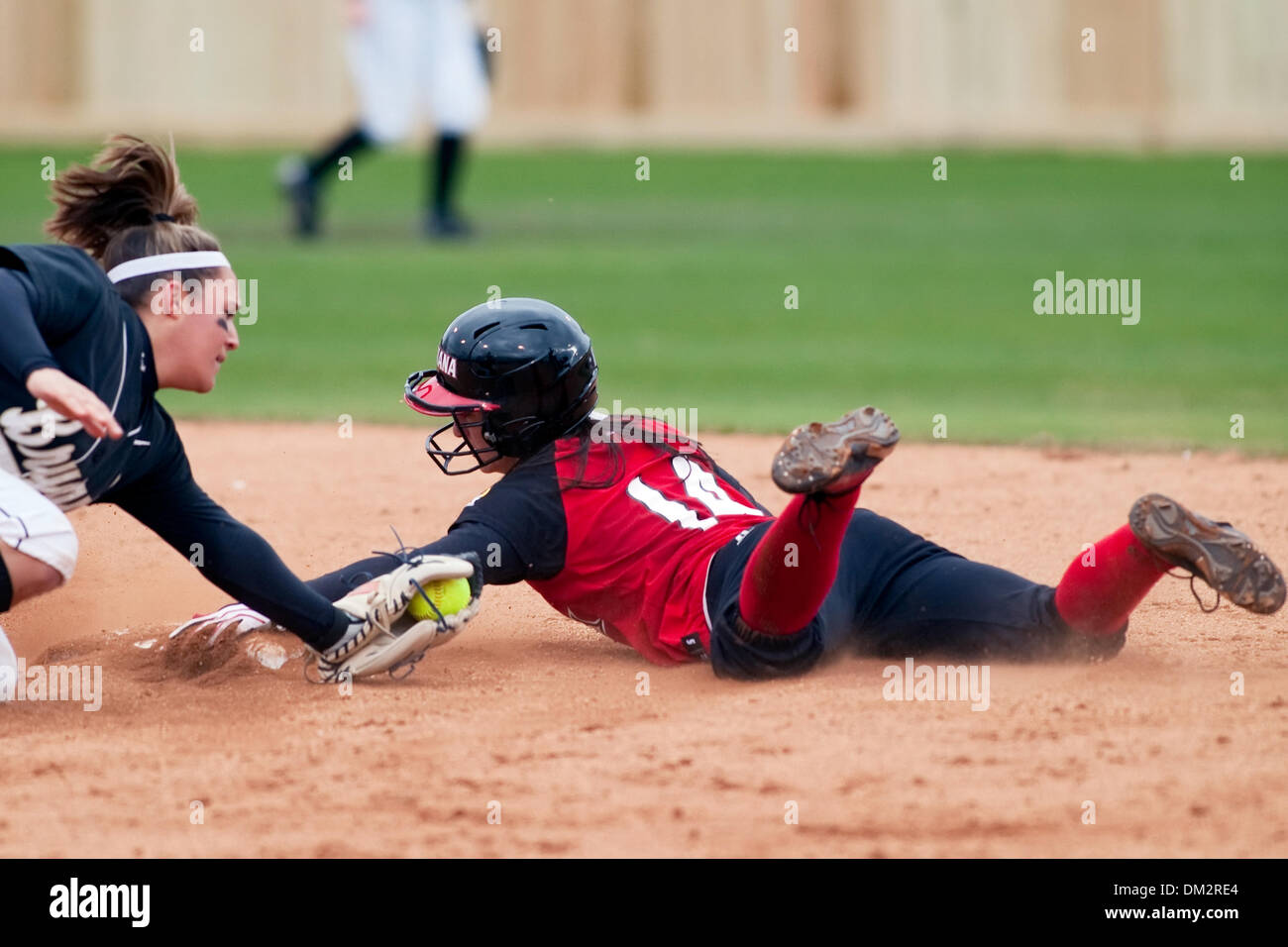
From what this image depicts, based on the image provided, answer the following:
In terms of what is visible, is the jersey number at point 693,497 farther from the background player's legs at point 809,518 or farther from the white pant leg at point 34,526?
the white pant leg at point 34,526

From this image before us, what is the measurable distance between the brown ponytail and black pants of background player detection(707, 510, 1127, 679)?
1.49 m

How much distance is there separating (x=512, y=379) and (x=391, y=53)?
10801 mm

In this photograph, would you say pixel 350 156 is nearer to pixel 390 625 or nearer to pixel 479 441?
pixel 479 441

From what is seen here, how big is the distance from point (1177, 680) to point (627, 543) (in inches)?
51.8

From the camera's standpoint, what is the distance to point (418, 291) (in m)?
12.0

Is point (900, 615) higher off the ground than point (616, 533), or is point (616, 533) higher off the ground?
point (616, 533)

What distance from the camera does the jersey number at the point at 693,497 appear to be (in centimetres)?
401

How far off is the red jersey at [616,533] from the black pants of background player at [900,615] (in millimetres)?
111

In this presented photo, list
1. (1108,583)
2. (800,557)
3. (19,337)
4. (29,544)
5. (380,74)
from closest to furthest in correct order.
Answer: (19,337) < (29,544) < (800,557) < (1108,583) < (380,74)

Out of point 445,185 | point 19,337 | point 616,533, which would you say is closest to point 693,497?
point 616,533

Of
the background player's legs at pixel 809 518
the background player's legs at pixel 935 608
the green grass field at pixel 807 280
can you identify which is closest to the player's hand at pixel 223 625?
the background player's legs at pixel 809 518

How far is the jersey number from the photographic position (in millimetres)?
4008

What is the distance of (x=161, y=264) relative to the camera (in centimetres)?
378

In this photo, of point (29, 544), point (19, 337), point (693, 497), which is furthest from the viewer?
point (693, 497)
